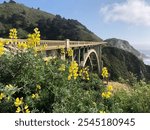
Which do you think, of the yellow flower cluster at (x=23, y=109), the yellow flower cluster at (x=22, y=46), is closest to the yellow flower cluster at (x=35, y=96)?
the yellow flower cluster at (x=23, y=109)

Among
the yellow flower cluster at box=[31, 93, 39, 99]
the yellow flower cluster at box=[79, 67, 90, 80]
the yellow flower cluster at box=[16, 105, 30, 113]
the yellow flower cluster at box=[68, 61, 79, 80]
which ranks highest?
the yellow flower cluster at box=[68, 61, 79, 80]

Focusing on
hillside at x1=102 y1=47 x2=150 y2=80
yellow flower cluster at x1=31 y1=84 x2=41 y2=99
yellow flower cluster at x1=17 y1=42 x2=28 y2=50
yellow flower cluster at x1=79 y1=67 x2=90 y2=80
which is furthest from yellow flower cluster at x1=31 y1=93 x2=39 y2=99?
hillside at x1=102 y1=47 x2=150 y2=80

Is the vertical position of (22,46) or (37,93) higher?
(22,46)

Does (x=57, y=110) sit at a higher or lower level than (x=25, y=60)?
lower

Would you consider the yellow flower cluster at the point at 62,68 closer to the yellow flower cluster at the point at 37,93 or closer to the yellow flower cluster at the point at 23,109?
the yellow flower cluster at the point at 37,93

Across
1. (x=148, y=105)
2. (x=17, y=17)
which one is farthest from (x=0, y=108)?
(x=17, y=17)

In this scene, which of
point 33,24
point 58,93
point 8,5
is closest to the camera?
point 58,93

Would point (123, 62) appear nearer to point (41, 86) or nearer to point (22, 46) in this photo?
point (22, 46)

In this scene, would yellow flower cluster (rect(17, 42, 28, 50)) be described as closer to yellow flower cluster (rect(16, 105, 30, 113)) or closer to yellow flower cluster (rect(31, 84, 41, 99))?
yellow flower cluster (rect(31, 84, 41, 99))

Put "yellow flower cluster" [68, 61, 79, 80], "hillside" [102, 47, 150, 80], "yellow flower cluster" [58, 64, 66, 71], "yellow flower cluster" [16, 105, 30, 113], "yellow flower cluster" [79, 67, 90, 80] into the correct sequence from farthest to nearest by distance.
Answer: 1. "hillside" [102, 47, 150, 80]
2. "yellow flower cluster" [79, 67, 90, 80]
3. "yellow flower cluster" [58, 64, 66, 71]
4. "yellow flower cluster" [68, 61, 79, 80]
5. "yellow flower cluster" [16, 105, 30, 113]

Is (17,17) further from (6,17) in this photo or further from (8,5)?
(8,5)

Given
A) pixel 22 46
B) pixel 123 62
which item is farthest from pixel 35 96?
pixel 123 62
